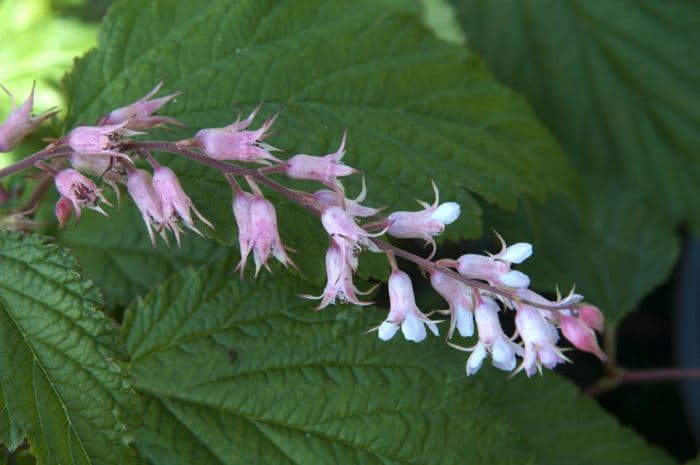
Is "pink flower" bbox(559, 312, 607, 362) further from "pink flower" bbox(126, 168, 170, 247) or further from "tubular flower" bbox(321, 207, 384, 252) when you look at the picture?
"pink flower" bbox(126, 168, 170, 247)

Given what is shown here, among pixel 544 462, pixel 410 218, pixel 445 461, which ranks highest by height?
pixel 410 218

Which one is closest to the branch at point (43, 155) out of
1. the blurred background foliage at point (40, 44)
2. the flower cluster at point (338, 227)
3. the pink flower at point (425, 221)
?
the flower cluster at point (338, 227)

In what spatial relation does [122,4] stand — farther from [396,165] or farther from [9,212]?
[396,165]

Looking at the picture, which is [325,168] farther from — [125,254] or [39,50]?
[39,50]

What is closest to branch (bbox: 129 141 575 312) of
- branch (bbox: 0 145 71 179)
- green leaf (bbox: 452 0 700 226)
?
branch (bbox: 0 145 71 179)

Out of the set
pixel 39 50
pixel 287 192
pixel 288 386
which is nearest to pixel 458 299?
pixel 287 192

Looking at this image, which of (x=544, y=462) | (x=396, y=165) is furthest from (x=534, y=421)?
(x=396, y=165)

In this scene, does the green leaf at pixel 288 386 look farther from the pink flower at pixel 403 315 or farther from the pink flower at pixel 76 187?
the pink flower at pixel 76 187

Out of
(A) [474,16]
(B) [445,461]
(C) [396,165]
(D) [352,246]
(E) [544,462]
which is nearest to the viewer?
(D) [352,246]
